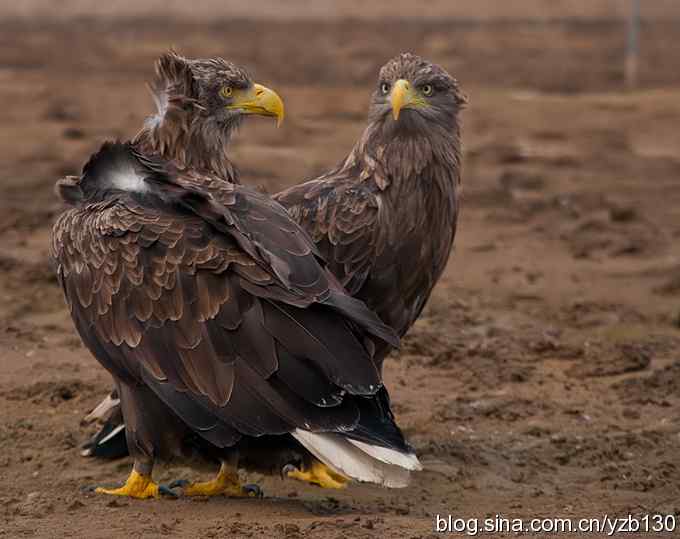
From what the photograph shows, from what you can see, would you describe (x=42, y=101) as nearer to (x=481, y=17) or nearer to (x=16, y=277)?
(x=16, y=277)

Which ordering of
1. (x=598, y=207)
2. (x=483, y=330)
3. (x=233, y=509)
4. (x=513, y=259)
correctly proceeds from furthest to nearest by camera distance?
(x=598, y=207)
(x=513, y=259)
(x=483, y=330)
(x=233, y=509)

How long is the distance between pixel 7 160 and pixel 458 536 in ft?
28.3

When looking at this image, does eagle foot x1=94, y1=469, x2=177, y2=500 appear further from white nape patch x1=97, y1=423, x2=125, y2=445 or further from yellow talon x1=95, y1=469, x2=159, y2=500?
white nape patch x1=97, y1=423, x2=125, y2=445

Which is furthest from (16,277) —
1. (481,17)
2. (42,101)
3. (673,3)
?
(673,3)

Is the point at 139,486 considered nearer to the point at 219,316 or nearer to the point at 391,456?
the point at 219,316

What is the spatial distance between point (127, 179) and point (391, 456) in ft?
5.64

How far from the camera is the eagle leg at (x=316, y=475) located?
6.80 metres

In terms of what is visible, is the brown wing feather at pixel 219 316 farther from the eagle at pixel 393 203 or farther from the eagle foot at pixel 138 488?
the eagle at pixel 393 203

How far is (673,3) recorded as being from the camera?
Answer: 3028 cm

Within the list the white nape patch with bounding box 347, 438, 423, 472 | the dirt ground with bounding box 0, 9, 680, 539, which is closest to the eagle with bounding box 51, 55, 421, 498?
the white nape patch with bounding box 347, 438, 423, 472

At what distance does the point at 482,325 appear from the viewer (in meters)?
9.34

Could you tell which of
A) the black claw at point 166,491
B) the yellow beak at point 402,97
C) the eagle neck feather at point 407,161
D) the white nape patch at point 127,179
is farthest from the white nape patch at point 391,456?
the yellow beak at point 402,97

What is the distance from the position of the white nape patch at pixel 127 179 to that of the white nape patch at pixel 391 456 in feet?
4.88

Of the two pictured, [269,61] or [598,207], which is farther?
[269,61]
